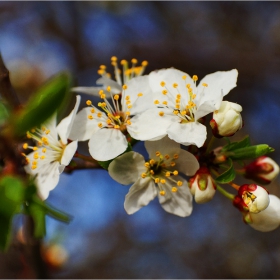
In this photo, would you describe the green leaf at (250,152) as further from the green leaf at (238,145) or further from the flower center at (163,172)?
the flower center at (163,172)

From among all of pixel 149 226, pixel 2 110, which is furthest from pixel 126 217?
pixel 2 110

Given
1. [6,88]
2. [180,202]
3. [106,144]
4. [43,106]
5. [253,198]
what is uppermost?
[43,106]

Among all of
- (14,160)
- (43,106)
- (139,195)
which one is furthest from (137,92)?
(43,106)

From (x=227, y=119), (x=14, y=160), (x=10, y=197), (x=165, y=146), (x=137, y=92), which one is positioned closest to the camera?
(x=10, y=197)

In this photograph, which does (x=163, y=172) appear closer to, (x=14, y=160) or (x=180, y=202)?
(x=180, y=202)

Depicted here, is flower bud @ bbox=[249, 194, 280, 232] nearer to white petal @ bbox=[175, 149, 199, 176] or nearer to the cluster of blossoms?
the cluster of blossoms

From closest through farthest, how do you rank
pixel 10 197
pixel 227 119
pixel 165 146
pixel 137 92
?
pixel 10 197 < pixel 227 119 < pixel 165 146 < pixel 137 92

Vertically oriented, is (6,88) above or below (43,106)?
below
